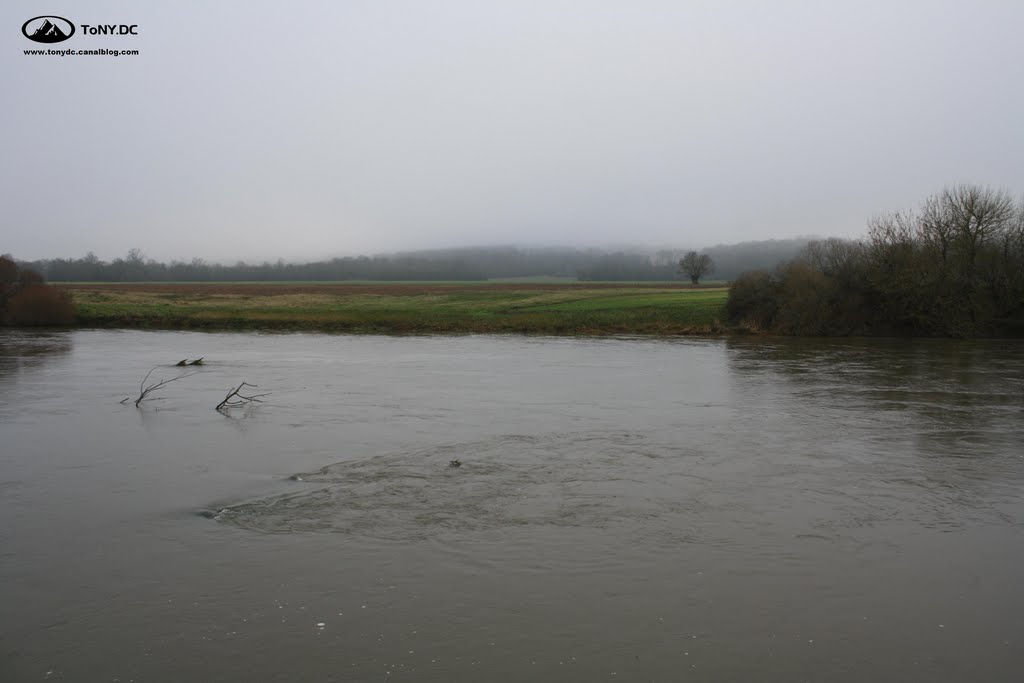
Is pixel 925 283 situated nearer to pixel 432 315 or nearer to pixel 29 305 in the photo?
pixel 432 315

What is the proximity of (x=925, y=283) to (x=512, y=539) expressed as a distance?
37494mm

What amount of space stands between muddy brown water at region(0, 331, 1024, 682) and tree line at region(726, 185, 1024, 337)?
2194 centimetres

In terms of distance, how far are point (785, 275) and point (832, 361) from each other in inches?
583

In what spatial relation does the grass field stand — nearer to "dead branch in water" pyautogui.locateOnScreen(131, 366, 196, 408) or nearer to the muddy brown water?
"dead branch in water" pyautogui.locateOnScreen(131, 366, 196, 408)

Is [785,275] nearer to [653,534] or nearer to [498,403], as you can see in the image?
[498,403]

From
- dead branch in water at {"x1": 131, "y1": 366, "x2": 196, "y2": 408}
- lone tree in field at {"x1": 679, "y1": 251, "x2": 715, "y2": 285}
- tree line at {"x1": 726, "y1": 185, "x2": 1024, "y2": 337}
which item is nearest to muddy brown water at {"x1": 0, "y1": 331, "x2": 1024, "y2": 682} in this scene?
dead branch in water at {"x1": 131, "y1": 366, "x2": 196, "y2": 408}

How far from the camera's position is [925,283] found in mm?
40781

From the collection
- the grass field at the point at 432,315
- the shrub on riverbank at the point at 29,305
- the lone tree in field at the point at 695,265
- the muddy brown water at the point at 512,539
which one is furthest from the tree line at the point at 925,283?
the lone tree in field at the point at 695,265

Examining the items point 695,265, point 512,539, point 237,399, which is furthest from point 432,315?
point 695,265

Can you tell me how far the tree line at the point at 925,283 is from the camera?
40.8 m

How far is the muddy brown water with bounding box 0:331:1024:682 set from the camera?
6.95 m

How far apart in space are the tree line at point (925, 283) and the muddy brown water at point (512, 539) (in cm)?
2194

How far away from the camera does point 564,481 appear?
41.5 ft

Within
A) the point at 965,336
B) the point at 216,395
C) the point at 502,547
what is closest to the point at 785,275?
the point at 965,336
